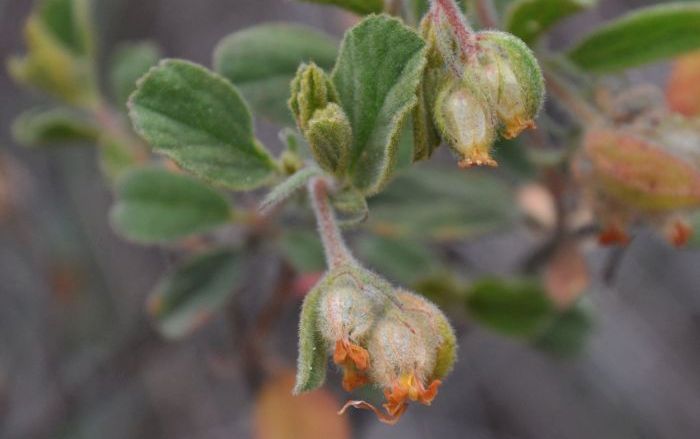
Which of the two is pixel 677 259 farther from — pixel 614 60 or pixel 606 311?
pixel 614 60

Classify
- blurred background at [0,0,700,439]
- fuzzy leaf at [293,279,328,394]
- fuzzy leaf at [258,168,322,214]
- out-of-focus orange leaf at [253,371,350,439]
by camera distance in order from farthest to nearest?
blurred background at [0,0,700,439]
out-of-focus orange leaf at [253,371,350,439]
fuzzy leaf at [258,168,322,214]
fuzzy leaf at [293,279,328,394]

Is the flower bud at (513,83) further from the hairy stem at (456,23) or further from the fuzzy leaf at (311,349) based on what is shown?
the fuzzy leaf at (311,349)

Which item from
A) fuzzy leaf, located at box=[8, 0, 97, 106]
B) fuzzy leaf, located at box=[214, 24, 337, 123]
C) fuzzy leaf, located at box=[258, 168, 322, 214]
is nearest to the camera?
fuzzy leaf, located at box=[258, 168, 322, 214]

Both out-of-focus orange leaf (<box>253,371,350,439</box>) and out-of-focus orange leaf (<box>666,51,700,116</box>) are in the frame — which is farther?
out-of-focus orange leaf (<box>253,371,350,439</box>)

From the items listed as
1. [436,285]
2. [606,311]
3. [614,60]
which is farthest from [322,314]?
[606,311]

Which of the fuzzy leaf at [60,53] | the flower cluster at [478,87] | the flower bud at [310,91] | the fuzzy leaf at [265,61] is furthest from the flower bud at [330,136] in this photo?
the fuzzy leaf at [60,53]

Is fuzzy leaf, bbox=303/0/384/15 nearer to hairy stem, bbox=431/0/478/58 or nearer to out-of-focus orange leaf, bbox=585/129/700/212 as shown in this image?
hairy stem, bbox=431/0/478/58

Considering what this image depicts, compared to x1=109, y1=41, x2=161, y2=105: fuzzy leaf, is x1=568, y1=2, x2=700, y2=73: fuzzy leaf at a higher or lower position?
higher

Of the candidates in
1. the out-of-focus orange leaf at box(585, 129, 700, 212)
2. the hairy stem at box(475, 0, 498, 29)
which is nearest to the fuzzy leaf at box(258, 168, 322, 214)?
the hairy stem at box(475, 0, 498, 29)

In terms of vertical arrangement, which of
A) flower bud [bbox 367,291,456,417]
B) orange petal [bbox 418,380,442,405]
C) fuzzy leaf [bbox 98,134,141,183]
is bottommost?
fuzzy leaf [bbox 98,134,141,183]
